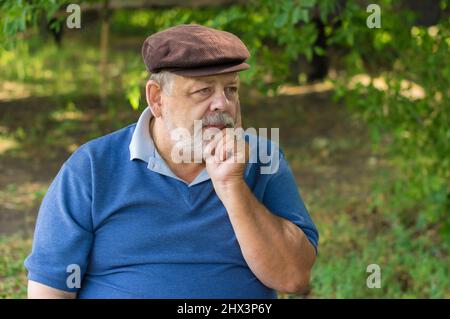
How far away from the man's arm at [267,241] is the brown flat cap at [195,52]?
0.36 m

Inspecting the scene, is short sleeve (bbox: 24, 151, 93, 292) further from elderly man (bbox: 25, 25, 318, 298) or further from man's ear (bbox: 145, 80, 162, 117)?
man's ear (bbox: 145, 80, 162, 117)

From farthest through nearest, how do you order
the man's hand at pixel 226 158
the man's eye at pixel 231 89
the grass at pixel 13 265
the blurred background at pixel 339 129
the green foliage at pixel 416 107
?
the green foliage at pixel 416 107 → the blurred background at pixel 339 129 → the grass at pixel 13 265 → the man's eye at pixel 231 89 → the man's hand at pixel 226 158

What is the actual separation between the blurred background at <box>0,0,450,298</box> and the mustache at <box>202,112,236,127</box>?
1.40 metres

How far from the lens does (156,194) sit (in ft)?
8.78

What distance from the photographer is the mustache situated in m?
2.59

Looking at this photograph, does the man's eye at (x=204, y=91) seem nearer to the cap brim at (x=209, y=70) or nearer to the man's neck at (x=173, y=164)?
the cap brim at (x=209, y=70)

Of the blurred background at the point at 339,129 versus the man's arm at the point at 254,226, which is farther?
the blurred background at the point at 339,129

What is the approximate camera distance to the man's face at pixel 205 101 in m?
2.60

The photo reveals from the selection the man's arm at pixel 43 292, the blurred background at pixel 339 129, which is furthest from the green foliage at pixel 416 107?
the man's arm at pixel 43 292

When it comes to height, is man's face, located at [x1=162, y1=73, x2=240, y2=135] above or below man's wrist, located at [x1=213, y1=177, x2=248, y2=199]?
above

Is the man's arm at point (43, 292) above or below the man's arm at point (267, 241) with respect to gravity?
below

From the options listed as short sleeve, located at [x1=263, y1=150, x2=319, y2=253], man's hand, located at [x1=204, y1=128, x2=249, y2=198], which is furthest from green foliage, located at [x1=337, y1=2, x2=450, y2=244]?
man's hand, located at [x1=204, y1=128, x2=249, y2=198]

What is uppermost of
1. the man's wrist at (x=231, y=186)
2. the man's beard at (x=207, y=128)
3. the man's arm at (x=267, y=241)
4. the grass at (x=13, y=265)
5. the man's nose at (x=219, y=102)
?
the man's nose at (x=219, y=102)
